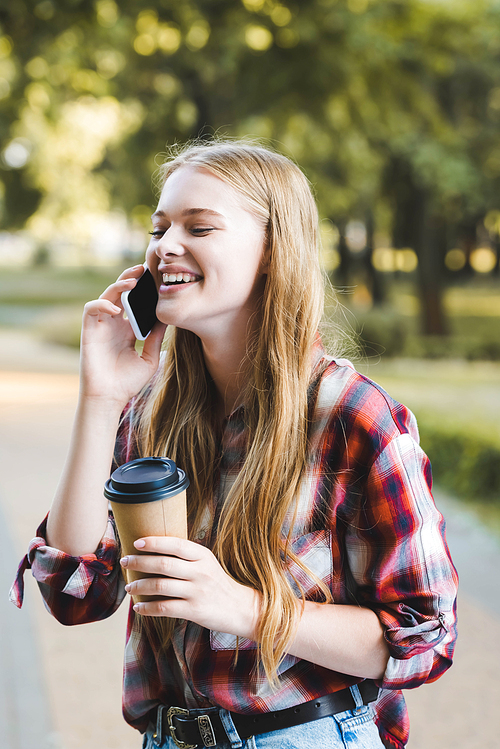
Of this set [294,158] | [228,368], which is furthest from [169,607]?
[294,158]

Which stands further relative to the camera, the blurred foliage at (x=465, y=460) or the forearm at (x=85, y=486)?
the blurred foliage at (x=465, y=460)

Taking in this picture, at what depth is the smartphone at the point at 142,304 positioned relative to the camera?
1.64 meters

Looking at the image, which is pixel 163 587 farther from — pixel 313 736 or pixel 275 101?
pixel 275 101

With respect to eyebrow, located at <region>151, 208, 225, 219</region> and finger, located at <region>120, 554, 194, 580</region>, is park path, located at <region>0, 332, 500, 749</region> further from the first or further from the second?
eyebrow, located at <region>151, 208, 225, 219</region>

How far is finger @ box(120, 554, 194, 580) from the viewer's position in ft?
4.00

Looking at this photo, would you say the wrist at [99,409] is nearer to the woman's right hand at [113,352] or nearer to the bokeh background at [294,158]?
the woman's right hand at [113,352]

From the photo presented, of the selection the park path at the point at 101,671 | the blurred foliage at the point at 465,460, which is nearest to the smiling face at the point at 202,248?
the park path at the point at 101,671

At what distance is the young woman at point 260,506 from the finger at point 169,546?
0.16ft

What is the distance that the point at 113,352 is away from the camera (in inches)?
66.2

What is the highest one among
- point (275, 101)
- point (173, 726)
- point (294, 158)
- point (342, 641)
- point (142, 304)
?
point (275, 101)

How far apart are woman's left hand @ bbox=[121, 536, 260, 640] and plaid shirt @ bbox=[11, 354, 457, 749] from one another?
0.68 ft

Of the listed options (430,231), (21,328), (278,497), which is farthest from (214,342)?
(21,328)

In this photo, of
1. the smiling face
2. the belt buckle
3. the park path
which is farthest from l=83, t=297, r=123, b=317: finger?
the park path

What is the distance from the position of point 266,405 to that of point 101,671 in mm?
3050
